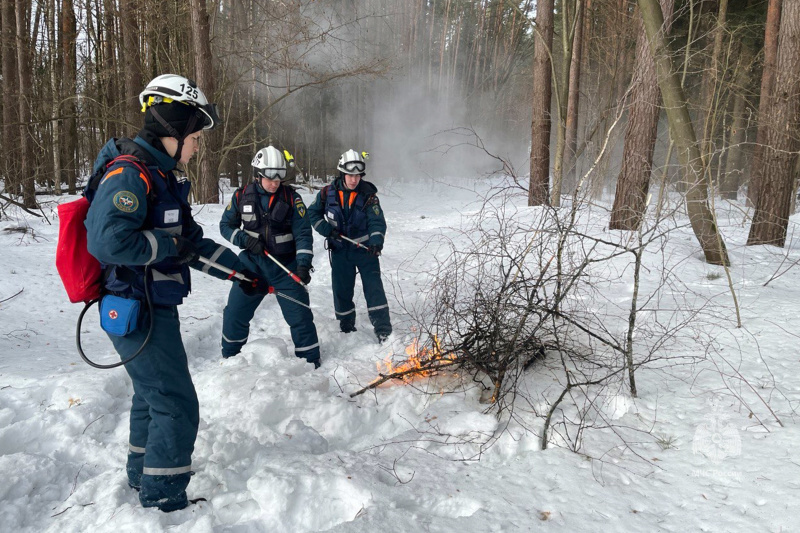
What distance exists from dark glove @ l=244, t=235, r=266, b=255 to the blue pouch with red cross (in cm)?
239

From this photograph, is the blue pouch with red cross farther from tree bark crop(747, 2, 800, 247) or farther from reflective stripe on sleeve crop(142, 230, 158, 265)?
tree bark crop(747, 2, 800, 247)

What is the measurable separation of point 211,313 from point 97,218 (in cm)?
370

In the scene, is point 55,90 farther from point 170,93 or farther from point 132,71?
point 170,93

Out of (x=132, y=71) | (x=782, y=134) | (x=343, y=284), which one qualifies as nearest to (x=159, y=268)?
(x=343, y=284)

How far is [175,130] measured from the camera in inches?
102

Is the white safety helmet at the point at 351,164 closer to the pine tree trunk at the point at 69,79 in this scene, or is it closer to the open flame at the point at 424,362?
the open flame at the point at 424,362

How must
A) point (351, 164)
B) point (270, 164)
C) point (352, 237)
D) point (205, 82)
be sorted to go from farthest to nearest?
point (205, 82) < point (352, 237) < point (351, 164) < point (270, 164)

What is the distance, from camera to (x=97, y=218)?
227 cm

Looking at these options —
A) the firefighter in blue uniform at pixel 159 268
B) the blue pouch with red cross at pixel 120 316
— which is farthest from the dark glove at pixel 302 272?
the blue pouch with red cross at pixel 120 316

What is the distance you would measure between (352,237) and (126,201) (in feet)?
11.2

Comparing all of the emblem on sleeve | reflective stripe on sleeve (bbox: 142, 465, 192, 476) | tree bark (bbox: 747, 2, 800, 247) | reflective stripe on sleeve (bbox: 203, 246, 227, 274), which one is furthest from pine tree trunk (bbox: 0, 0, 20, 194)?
tree bark (bbox: 747, 2, 800, 247)

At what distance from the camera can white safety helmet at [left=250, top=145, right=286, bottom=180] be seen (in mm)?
4703

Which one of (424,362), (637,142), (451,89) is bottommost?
(424,362)

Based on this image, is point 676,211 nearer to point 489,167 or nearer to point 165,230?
point 165,230
